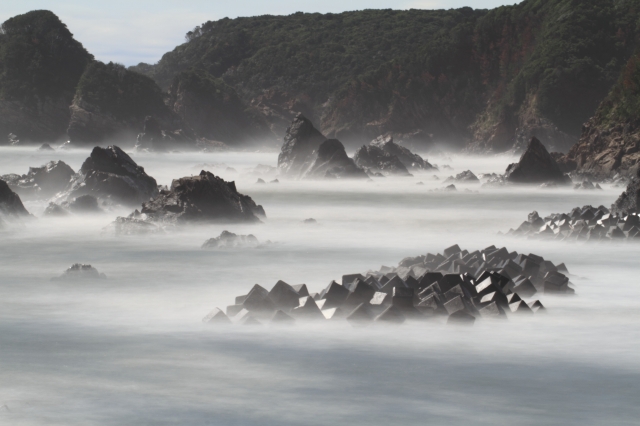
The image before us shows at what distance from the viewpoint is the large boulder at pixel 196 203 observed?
615 inches

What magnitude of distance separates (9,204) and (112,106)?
84.7 meters

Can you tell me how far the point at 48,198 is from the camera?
2088 centimetres

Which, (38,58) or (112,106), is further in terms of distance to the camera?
(38,58)

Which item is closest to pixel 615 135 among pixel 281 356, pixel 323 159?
pixel 323 159

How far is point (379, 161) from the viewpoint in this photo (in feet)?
133

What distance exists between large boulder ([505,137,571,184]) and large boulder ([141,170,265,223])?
15544 millimetres

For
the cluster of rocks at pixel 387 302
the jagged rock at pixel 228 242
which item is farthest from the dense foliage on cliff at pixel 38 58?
the cluster of rocks at pixel 387 302

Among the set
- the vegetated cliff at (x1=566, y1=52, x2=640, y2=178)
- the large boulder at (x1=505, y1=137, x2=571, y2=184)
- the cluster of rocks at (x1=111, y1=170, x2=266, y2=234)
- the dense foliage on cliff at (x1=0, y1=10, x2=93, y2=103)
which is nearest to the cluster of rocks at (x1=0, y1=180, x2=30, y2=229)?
the cluster of rocks at (x1=111, y1=170, x2=266, y2=234)

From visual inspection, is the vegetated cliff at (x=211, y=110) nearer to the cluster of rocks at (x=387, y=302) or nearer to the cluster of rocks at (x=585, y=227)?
the cluster of rocks at (x=585, y=227)

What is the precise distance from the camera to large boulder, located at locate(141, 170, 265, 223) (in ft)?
51.3

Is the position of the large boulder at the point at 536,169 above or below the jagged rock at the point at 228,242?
above

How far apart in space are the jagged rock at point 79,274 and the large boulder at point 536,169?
21975 mm

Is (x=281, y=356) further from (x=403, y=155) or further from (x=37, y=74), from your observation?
(x=37, y=74)

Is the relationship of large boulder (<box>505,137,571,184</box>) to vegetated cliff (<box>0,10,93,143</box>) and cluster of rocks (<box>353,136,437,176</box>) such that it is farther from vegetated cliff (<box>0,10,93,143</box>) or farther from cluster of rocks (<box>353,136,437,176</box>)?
vegetated cliff (<box>0,10,93,143</box>)
